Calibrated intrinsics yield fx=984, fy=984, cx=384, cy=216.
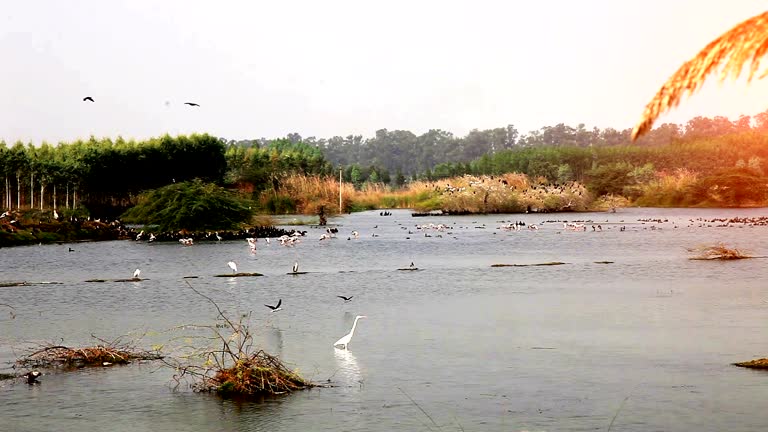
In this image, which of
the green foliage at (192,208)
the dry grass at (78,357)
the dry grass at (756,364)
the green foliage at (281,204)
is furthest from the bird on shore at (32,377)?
the green foliage at (281,204)

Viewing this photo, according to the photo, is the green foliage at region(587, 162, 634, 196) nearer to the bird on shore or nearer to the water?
the water

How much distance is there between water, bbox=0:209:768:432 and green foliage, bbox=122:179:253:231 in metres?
13.4

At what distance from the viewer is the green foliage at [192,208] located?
49.6 m

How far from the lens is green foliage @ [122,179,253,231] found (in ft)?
163

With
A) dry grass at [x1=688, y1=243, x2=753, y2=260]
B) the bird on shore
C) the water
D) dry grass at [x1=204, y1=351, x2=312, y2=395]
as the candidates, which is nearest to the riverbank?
the water

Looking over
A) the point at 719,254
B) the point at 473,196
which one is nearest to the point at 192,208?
the point at 719,254

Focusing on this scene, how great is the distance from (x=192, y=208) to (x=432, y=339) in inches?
1342

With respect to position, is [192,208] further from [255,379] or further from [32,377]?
[255,379]

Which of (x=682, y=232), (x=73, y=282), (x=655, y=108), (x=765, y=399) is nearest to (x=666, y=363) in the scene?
(x=765, y=399)

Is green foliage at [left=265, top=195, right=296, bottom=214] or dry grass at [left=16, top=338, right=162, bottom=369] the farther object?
green foliage at [left=265, top=195, right=296, bottom=214]

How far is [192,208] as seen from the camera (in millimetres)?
49188

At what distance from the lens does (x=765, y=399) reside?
38.2ft

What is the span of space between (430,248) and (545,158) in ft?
306

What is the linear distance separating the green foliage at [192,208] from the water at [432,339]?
13.4 metres
